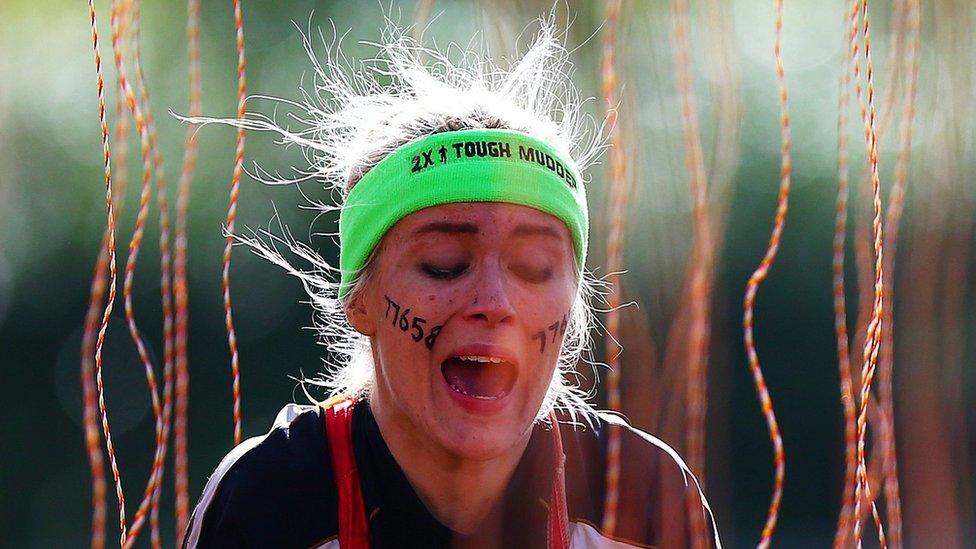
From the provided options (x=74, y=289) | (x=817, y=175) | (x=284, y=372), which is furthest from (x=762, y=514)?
(x=74, y=289)

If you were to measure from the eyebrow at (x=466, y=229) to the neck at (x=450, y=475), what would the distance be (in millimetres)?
285

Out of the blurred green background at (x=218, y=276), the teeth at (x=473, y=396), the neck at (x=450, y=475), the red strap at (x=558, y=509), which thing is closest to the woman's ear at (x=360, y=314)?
the neck at (x=450, y=475)

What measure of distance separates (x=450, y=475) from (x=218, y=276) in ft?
12.7

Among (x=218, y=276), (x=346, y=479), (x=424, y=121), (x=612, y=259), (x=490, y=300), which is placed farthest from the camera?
(x=218, y=276)

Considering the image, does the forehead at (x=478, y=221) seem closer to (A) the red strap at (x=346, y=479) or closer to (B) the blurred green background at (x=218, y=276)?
(A) the red strap at (x=346, y=479)

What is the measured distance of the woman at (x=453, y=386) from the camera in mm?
1772

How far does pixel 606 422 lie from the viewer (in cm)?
203

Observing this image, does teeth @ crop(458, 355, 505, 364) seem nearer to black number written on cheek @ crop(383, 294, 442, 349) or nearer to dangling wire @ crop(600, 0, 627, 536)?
black number written on cheek @ crop(383, 294, 442, 349)

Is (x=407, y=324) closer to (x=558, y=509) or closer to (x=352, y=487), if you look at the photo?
(x=352, y=487)

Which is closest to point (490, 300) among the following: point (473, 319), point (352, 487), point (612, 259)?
point (473, 319)

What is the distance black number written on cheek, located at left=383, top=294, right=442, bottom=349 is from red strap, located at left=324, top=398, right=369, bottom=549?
0.20m

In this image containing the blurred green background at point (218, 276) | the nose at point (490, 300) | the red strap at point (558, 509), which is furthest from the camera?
the blurred green background at point (218, 276)

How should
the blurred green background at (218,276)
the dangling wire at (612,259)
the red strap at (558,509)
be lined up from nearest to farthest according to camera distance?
the dangling wire at (612,259), the red strap at (558,509), the blurred green background at (218,276)

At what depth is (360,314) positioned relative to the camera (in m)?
1.96
